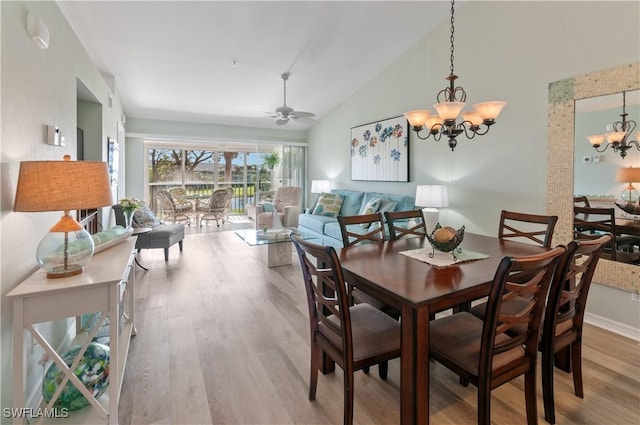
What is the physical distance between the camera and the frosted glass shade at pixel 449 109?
2223mm

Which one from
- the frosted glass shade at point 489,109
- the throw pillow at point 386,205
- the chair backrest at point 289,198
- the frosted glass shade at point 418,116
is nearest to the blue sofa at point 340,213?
the throw pillow at point 386,205

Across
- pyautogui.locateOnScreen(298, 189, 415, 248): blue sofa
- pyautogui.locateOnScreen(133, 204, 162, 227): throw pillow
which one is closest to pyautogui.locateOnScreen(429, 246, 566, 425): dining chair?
pyautogui.locateOnScreen(298, 189, 415, 248): blue sofa

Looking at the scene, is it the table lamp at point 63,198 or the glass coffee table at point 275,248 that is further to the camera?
the glass coffee table at point 275,248

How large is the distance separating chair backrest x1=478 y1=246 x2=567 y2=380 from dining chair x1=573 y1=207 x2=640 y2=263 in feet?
5.89

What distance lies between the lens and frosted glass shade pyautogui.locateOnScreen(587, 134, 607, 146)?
271 centimetres

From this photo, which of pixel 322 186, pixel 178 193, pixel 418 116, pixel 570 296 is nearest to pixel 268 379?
pixel 570 296

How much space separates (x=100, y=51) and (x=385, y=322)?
15.0 ft

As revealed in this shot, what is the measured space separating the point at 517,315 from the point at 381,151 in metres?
4.16

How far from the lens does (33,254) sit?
1.80m

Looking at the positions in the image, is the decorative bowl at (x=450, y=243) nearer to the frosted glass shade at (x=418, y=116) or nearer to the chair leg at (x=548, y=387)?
the chair leg at (x=548, y=387)

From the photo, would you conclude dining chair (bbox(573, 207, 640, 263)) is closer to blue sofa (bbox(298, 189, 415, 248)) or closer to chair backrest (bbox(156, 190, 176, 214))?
blue sofa (bbox(298, 189, 415, 248))

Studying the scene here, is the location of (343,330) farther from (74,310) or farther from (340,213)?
(340,213)

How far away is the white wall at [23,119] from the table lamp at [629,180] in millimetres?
4084

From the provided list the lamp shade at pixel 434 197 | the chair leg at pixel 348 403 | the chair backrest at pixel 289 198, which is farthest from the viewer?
the chair backrest at pixel 289 198
